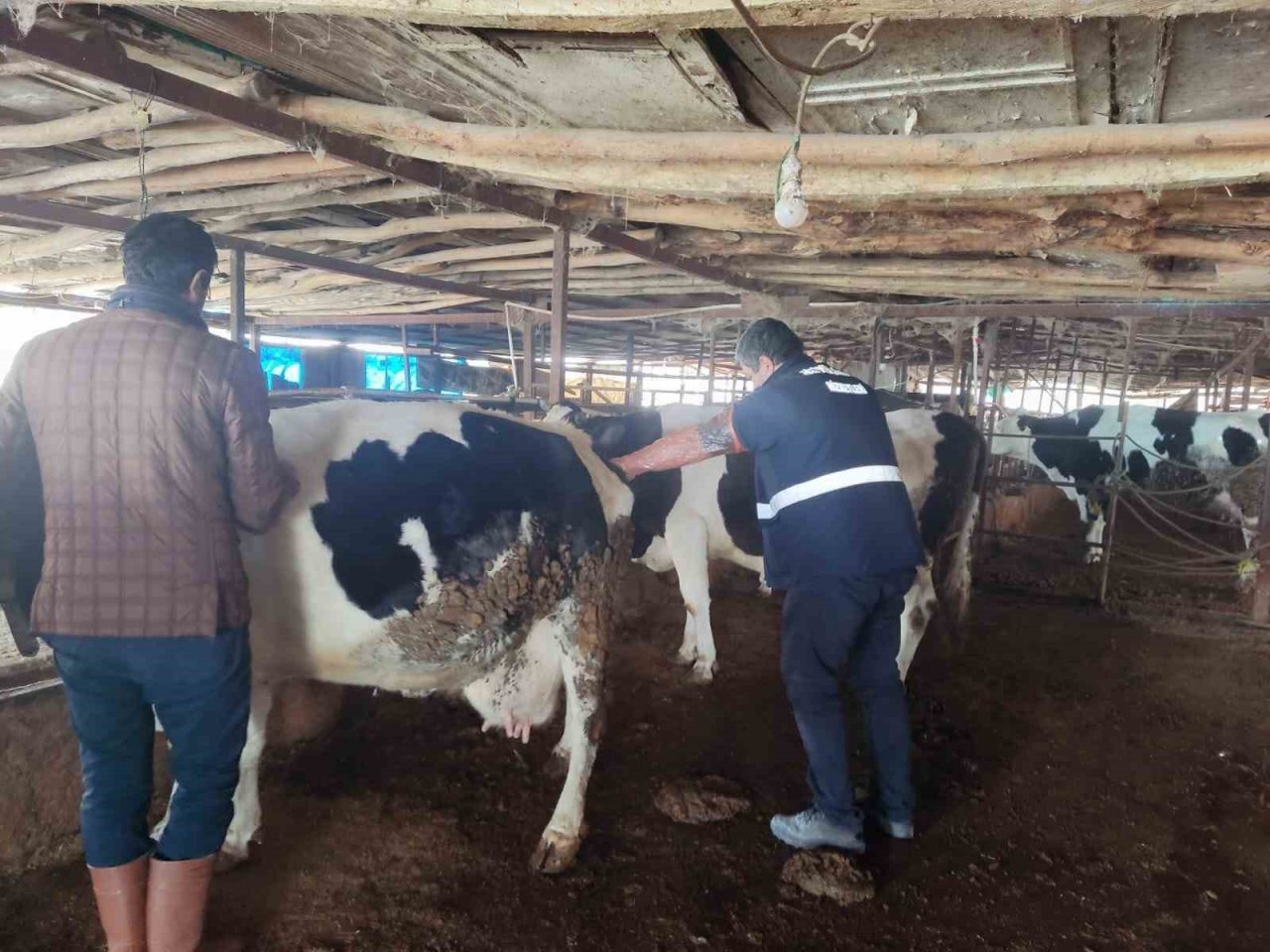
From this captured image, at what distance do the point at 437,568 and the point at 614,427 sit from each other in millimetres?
2333

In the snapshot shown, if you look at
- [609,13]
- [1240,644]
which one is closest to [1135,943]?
[609,13]

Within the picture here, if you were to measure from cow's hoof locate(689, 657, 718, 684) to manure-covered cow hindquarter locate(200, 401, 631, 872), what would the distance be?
1701 mm

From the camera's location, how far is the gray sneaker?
2.87 m

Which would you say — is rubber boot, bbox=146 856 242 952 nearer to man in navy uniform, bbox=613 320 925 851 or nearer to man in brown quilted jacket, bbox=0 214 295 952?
man in brown quilted jacket, bbox=0 214 295 952

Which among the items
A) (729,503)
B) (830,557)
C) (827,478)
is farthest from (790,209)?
(729,503)

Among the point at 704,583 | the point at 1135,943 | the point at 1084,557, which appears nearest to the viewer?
the point at 1135,943

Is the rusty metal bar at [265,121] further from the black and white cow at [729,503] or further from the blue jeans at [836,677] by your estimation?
the blue jeans at [836,677]

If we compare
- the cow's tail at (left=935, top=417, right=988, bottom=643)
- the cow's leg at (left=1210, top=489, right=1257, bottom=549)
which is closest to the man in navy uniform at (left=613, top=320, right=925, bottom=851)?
the cow's tail at (left=935, top=417, right=988, bottom=643)

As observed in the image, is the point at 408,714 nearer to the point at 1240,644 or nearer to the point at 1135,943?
the point at 1135,943

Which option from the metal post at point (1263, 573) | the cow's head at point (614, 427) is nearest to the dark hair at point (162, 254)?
the cow's head at point (614, 427)

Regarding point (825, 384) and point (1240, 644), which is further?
point (1240, 644)

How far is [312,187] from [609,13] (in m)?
2.40

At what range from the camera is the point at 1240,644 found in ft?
17.5

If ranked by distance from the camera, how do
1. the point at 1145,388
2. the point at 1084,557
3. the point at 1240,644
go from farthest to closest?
the point at 1145,388 → the point at 1084,557 → the point at 1240,644
